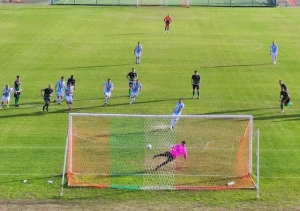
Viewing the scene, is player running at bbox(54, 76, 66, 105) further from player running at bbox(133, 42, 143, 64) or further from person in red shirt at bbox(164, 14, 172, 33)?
person in red shirt at bbox(164, 14, 172, 33)

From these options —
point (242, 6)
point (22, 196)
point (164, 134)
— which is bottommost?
point (22, 196)

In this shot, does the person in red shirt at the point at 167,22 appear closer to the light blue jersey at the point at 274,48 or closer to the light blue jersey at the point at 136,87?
the light blue jersey at the point at 274,48

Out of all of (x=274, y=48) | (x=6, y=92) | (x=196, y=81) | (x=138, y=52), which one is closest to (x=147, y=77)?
(x=138, y=52)

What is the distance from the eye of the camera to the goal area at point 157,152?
26062mm

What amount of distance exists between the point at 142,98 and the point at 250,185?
15117 mm

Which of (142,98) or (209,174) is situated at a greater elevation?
(142,98)

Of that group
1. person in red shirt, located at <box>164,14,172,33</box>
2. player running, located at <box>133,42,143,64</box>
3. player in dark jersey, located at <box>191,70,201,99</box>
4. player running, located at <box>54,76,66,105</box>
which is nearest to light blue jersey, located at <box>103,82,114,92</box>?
player running, located at <box>54,76,66,105</box>

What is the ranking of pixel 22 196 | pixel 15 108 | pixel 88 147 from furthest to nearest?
pixel 15 108, pixel 88 147, pixel 22 196

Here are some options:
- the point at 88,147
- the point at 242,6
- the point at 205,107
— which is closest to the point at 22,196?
the point at 88,147

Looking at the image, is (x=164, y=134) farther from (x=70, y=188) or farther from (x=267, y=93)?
(x=267, y=93)

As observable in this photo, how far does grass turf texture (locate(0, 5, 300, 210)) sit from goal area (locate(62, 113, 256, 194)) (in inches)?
29.3

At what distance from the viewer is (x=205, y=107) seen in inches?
1486

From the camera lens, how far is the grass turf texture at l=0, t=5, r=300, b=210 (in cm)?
2502

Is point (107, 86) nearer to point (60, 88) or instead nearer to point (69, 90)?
point (69, 90)
